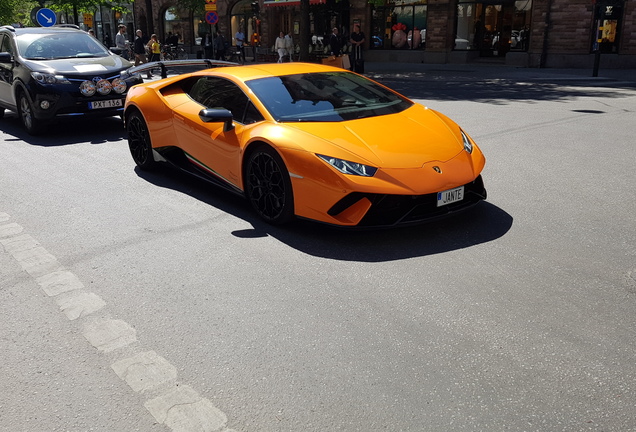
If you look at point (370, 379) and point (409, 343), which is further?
point (409, 343)

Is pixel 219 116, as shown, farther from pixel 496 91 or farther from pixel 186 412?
pixel 496 91

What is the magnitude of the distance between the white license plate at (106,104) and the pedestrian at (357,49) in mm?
14068

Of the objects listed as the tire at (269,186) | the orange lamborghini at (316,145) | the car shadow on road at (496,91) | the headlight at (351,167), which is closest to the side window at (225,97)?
the orange lamborghini at (316,145)

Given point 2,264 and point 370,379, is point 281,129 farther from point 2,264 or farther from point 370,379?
point 370,379

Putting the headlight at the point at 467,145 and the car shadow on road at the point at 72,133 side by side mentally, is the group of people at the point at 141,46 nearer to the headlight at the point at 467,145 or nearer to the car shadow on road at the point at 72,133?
the car shadow on road at the point at 72,133

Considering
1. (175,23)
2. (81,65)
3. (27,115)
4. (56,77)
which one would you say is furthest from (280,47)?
(175,23)

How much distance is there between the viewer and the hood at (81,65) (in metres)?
10.7

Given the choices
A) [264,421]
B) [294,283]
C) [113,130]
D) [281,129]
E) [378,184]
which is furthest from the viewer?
[113,130]

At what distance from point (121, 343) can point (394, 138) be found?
2849mm

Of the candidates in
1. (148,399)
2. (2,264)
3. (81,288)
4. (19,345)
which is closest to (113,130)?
(2,264)

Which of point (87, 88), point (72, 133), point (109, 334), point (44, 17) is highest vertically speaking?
point (44, 17)

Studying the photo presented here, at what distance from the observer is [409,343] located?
3531 millimetres

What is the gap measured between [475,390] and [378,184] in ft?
6.95

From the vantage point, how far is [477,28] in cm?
2825
